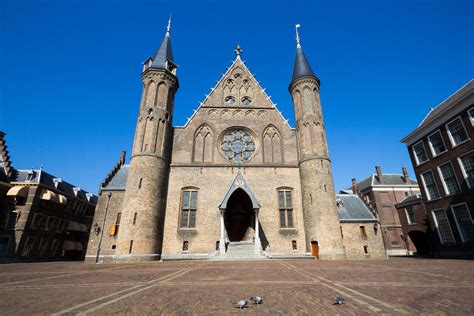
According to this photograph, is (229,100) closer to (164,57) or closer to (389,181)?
(164,57)

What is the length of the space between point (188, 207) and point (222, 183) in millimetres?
3380

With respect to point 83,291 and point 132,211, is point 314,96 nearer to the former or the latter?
point 132,211

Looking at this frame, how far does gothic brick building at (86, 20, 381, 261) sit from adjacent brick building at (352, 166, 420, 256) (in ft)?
54.3

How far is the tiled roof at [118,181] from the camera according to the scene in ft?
71.3

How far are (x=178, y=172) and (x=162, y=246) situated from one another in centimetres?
595

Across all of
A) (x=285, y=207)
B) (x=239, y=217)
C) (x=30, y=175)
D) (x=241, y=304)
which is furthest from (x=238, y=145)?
(x=30, y=175)

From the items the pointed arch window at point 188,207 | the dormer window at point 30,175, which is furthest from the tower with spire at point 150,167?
the dormer window at point 30,175

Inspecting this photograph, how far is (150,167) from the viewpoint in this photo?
1866cm

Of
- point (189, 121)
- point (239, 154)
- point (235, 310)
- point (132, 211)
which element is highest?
point (189, 121)

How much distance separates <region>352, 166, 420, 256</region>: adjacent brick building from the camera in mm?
32750

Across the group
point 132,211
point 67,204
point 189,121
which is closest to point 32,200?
point 67,204

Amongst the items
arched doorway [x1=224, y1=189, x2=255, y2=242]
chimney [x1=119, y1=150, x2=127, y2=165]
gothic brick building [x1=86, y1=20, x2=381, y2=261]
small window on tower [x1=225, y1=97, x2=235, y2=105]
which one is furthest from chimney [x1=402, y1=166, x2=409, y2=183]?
chimney [x1=119, y1=150, x2=127, y2=165]

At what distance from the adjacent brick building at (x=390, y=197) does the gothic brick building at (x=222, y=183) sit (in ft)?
54.3

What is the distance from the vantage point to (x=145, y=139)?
771 inches
